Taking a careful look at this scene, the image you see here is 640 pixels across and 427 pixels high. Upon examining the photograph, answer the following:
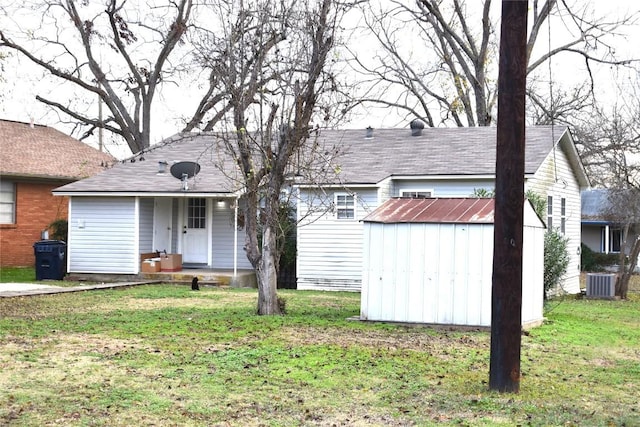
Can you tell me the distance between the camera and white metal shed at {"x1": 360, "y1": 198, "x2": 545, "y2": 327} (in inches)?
531

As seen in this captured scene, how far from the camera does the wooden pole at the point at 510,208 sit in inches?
335

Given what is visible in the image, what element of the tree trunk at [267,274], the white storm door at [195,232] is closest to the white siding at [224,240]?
the white storm door at [195,232]

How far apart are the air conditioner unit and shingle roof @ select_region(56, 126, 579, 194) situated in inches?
157

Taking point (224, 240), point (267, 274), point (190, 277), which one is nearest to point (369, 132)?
point (224, 240)

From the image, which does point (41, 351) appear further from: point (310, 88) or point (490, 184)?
point (490, 184)

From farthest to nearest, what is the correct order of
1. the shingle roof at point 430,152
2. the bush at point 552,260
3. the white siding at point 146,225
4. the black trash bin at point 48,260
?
the white siding at point 146,225, the black trash bin at point 48,260, the shingle roof at point 430,152, the bush at point 552,260

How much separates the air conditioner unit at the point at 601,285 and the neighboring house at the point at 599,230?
62.0ft

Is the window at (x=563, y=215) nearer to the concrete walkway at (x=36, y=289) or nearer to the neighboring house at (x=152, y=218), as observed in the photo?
the neighboring house at (x=152, y=218)

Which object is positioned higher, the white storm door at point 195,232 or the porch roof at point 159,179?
the porch roof at point 159,179

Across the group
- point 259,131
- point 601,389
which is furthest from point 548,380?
point 259,131

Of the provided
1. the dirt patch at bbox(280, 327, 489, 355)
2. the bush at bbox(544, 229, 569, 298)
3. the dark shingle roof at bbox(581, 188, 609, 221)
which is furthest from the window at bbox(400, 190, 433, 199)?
the dark shingle roof at bbox(581, 188, 609, 221)

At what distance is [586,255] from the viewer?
39875mm

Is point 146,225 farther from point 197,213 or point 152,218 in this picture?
point 197,213

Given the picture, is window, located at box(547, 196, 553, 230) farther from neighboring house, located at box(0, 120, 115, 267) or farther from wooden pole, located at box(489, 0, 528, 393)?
wooden pole, located at box(489, 0, 528, 393)
